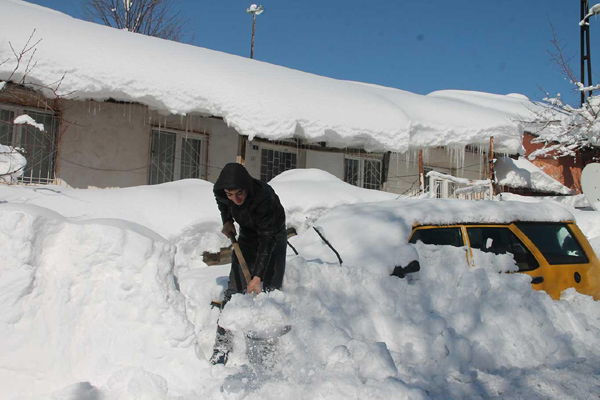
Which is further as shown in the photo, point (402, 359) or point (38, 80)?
point (38, 80)

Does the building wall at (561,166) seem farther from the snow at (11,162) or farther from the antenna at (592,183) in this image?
the snow at (11,162)

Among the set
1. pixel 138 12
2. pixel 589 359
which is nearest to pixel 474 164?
pixel 589 359

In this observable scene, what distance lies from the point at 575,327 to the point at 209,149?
8.22 meters

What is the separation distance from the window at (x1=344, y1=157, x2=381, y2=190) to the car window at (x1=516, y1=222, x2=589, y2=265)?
7.88 metres

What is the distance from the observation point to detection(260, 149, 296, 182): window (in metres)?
11.4

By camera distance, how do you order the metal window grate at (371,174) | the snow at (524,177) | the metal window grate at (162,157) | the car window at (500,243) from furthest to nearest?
1. the snow at (524,177)
2. the metal window grate at (371,174)
3. the metal window grate at (162,157)
4. the car window at (500,243)

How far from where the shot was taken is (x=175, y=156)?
10.1m

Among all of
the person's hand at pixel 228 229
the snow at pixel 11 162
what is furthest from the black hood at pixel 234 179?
the snow at pixel 11 162

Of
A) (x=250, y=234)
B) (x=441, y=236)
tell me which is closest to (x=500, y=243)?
(x=441, y=236)

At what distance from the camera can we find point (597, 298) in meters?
4.58

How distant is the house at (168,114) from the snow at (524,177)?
2927mm

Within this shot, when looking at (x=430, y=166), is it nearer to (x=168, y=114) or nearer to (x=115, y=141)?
(x=168, y=114)

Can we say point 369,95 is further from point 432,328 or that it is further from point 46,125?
point 432,328

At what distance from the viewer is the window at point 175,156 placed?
9805 mm
